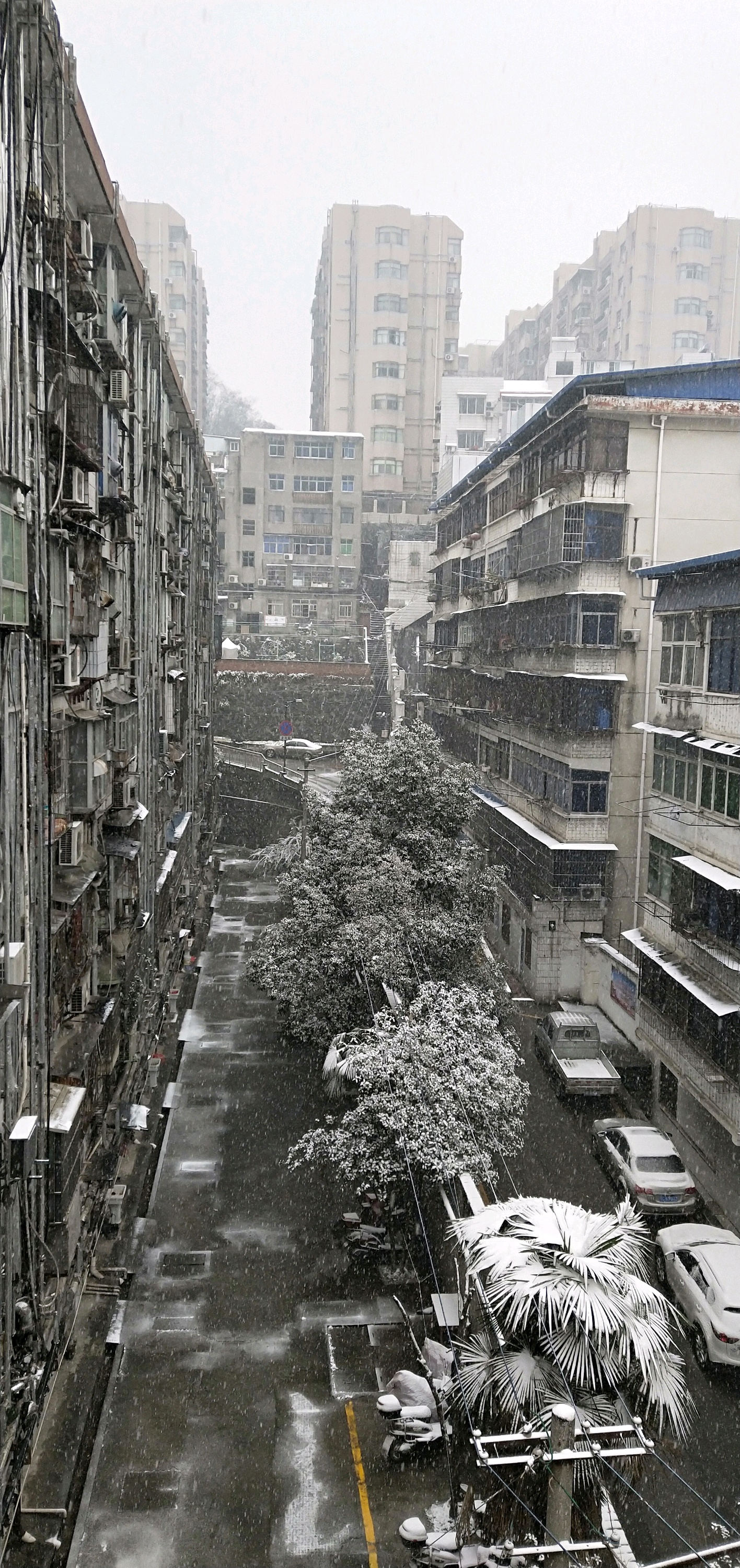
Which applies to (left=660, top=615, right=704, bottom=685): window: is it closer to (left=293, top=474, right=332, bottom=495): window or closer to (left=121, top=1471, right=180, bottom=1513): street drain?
(left=121, top=1471, right=180, bottom=1513): street drain

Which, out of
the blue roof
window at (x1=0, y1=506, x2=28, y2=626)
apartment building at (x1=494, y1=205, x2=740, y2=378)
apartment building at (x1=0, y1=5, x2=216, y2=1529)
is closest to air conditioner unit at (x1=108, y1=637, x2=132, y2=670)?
apartment building at (x1=0, y1=5, x2=216, y2=1529)

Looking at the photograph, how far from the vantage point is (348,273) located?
76438 millimetres

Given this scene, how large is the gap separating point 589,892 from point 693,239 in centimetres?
7149

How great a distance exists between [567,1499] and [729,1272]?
22.4 feet

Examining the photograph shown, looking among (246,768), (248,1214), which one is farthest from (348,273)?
(248,1214)

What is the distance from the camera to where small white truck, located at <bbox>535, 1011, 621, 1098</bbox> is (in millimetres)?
21812

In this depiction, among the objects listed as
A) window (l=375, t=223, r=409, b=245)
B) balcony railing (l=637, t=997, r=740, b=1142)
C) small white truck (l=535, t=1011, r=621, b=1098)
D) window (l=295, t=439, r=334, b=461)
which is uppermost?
window (l=375, t=223, r=409, b=245)

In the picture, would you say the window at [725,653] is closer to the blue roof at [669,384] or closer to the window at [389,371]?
the blue roof at [669,384]

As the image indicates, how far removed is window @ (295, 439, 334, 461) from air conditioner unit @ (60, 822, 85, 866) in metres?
52.7

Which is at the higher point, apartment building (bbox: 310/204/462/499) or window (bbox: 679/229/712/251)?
window (bbox: 679/229/712/251)

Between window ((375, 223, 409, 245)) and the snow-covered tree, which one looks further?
window ((375, 223, 409, 245))

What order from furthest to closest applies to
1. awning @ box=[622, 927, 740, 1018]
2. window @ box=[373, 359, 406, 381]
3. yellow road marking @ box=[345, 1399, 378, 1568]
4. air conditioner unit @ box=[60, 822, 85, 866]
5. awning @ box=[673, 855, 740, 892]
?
1. window @ box=[373, 359, 406, 381]
2. awning @ box=[622, 927, 740, 1018]
3. awning @ box=[673, 855, 740, 892]
4. air conditioner unit @ box=[60, 822, 85, 866]
5. yellow road marking @ box=[345, 1399, 378, 1568]

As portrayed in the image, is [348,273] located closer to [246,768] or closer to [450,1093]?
[246,768]

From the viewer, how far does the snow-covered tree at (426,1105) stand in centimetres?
1404
